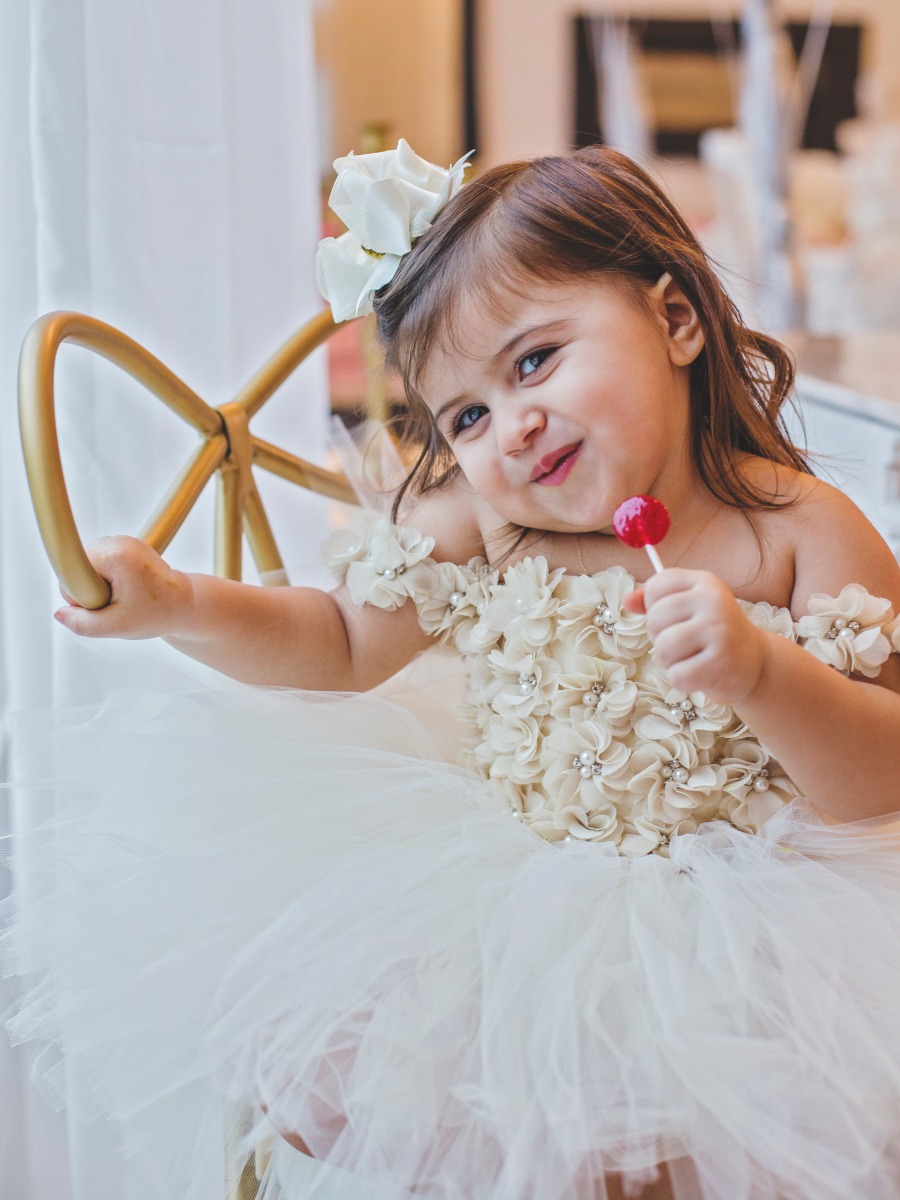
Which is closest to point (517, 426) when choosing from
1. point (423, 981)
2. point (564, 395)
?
point (564, 395)

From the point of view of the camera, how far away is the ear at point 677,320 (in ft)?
3.00

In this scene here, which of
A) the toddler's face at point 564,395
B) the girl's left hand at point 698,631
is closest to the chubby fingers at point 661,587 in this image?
the girl's left hand at point 698,631

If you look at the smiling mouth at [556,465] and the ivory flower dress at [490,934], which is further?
the smiling mouth at [556,465]

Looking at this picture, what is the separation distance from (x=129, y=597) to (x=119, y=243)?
38 centimetres

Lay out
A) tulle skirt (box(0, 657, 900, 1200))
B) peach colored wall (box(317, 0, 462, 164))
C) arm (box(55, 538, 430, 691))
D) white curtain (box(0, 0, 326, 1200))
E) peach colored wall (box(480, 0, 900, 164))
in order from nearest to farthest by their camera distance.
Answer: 1. tulle skirt (box(0, 657, 900, 1200))
2. arm (box(55, 538, 430, 691))
3. white curtain (box(0, 0, 326, 1200))
4. peach colored wall (box(317, 0, 462, 164))
5. peach colored wall (box(480, 0, 900, 164))

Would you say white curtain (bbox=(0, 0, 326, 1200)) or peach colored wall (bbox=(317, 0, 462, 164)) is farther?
peach colored wall (bbox=(317, 0, 462, 164))

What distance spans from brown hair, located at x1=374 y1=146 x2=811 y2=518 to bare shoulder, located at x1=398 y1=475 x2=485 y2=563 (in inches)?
3.2

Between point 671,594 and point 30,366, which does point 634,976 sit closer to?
point 671,594

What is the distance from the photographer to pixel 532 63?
20.0 ft

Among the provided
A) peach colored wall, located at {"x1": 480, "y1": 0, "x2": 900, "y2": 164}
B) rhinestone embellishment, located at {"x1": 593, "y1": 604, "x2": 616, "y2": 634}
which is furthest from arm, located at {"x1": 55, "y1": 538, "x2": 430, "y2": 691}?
peach colored wall, located at {"x1": 480, "y1": 0, "x2": 900, "y2": 164}

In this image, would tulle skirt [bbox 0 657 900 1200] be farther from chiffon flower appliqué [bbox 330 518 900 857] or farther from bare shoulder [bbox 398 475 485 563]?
bare shoulder [bbox 398 475 485 563]

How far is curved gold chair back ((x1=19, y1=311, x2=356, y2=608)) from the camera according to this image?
2.66 ft

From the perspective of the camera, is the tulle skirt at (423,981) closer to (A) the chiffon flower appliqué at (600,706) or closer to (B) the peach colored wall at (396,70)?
(A) the chiffon flower appliqué at (600,706)

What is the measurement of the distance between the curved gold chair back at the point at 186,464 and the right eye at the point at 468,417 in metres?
0.24
